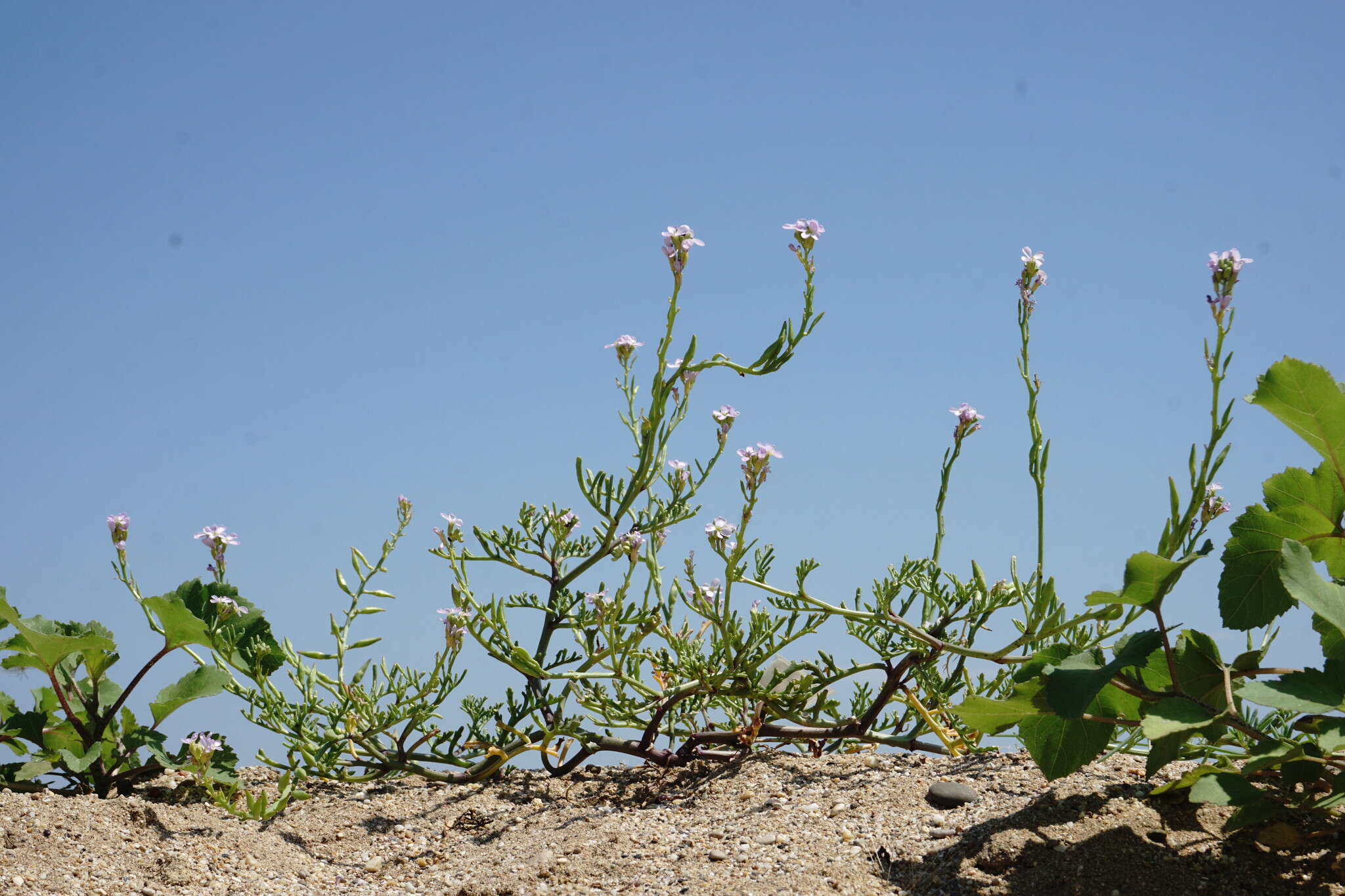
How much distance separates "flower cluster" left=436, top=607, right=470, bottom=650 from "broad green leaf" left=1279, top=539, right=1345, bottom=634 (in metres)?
2.36

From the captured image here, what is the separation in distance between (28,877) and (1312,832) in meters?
3.23

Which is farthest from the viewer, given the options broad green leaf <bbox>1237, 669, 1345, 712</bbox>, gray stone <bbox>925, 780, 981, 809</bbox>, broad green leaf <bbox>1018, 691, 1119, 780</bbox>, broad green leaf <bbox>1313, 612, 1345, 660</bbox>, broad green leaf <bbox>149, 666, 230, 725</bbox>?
broad green leaf <bbox>149, 666, 230, 725</bbox>

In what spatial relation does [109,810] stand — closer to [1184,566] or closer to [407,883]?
[407,883]

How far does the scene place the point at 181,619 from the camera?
3512 mm

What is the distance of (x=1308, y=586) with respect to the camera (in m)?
2.17

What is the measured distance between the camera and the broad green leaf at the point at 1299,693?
2076mm

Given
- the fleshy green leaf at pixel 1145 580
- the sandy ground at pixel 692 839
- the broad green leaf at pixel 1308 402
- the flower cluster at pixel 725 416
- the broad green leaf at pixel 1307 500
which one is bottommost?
the sandy ground at pixel 692 839

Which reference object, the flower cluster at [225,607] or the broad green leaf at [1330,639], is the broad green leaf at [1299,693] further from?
the flower cluster at [225,607]

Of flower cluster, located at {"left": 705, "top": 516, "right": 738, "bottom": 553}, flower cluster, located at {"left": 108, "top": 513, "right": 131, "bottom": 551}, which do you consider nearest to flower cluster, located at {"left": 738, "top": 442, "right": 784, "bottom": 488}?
flower cluster, located at {"left": 705, "top": 516, "right": 738, "bottom": 553}

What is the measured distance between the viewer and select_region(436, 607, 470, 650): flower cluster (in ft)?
11.6

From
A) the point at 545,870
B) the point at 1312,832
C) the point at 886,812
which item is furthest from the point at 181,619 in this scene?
the point at 1312,832

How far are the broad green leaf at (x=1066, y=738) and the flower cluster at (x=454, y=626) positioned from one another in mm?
1821

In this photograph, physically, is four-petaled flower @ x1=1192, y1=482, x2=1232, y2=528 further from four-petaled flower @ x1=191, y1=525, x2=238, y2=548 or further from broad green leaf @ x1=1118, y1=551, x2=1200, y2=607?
four-petaled flower @ x1=191, y1=525, x2=238, y2=548

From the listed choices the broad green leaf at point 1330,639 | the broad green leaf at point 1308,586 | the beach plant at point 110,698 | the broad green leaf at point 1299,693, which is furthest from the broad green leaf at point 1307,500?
the beach plant at point 110,698
